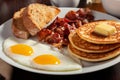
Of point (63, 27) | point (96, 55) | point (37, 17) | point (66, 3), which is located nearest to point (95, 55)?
point (96, 55)

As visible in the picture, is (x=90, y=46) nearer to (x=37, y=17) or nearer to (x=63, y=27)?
(x=63, y=27)

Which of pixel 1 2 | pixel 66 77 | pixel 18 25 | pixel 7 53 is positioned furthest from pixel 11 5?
pixel 66 77

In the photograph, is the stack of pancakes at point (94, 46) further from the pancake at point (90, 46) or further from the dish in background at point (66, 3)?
the dish in background at point (66, 3)

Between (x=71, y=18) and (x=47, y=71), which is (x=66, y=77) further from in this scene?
(x=71, y=18)

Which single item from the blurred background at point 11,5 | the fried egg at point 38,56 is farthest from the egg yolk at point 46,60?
the blurred background at point 11,5

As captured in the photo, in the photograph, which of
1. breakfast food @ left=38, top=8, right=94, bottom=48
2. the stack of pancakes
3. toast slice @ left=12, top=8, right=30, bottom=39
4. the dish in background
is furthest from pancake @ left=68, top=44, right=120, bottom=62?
the dish in background

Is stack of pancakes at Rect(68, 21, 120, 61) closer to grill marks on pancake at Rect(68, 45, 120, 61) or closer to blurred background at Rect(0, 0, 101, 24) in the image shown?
grill marks on pancake at Rect(68, 45, 120, 61)
